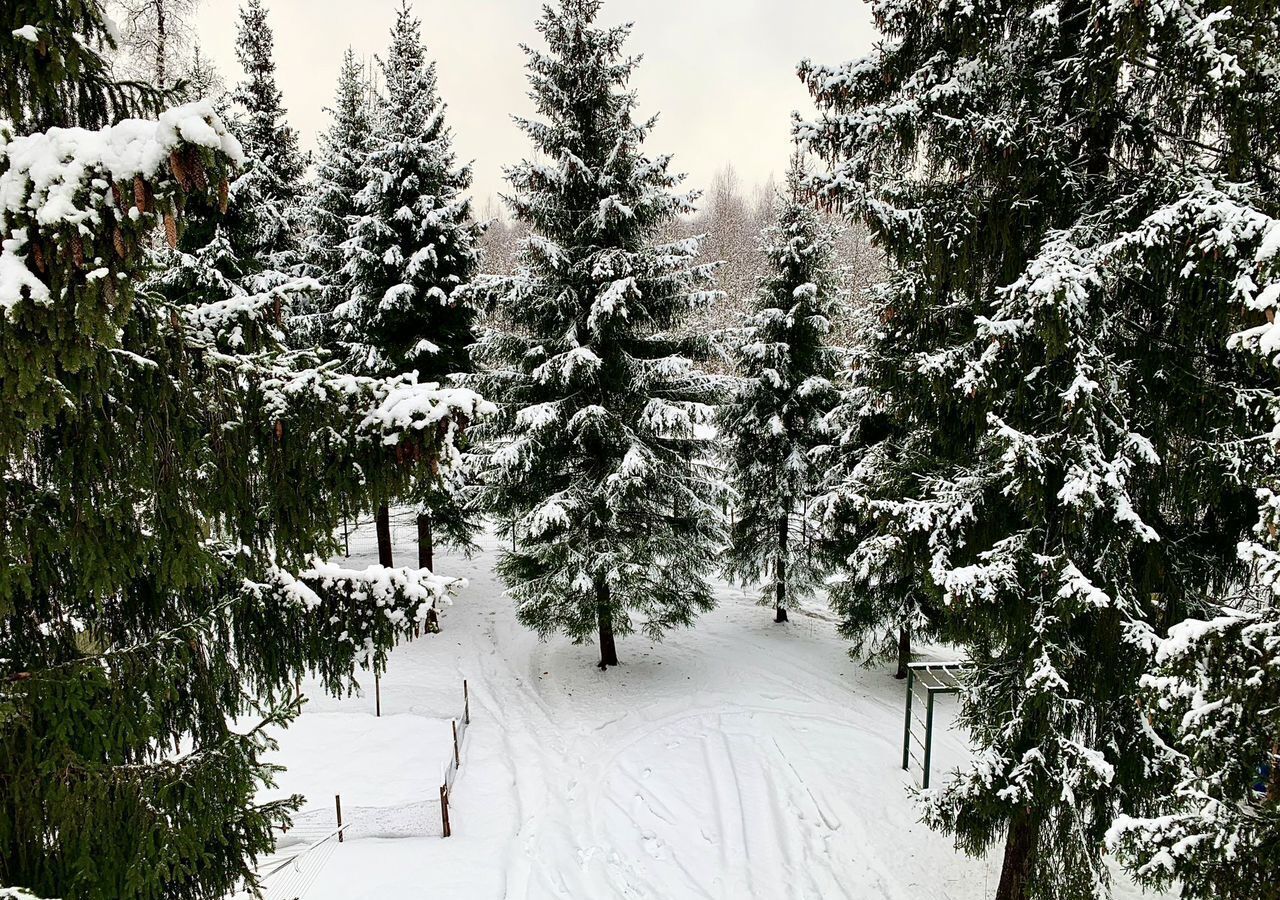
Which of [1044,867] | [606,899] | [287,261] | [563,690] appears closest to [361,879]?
[606,899]

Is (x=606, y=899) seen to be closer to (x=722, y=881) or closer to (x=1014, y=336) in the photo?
(x=722, y=881)

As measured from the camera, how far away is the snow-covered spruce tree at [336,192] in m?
15.6

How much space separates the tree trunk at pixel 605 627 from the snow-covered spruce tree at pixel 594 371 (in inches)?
2.4

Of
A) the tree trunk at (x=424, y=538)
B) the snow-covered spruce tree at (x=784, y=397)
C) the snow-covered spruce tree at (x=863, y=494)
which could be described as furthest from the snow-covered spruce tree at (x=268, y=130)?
the snow-covered spruce tree at (x=863, y=494)

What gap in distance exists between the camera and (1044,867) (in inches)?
233

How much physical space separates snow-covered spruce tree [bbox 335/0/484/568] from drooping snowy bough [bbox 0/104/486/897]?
10.7 meters

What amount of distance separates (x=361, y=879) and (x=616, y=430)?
7.82 meters

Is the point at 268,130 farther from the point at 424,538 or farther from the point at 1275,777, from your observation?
the point at 1275,777

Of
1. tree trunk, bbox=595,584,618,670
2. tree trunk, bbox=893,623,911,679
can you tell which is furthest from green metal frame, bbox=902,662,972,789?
tree trunk, bbox=595,584,618,670

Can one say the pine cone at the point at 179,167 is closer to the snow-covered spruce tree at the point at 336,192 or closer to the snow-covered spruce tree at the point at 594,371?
the snow-covered spruce tree at the point at 594,371

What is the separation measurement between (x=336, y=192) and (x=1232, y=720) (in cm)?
1725

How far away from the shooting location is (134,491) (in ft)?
10.3

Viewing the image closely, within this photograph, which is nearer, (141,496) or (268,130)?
(141,496)

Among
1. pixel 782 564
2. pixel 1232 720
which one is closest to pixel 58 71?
pixel 1232 720
